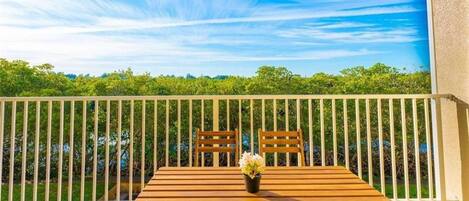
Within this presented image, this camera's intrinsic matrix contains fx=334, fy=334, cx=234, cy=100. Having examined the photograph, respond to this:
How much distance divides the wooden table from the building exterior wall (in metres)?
1.88

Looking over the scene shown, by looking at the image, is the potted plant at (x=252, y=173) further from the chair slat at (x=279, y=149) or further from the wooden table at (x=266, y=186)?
the chair slat at (x=279, y=149)

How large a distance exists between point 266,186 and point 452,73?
8.87 ft

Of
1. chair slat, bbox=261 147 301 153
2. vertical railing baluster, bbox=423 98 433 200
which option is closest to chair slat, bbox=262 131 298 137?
chair slat, bbox=261 147 301 153

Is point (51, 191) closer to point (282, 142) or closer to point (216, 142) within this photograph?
point (216, 142)

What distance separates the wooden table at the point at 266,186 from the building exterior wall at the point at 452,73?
1.88 metres

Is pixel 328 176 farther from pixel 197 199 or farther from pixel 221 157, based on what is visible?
pixel 221 157

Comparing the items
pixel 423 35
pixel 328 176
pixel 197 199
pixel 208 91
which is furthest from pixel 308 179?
pixel 423 35

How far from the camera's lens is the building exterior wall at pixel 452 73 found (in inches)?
126

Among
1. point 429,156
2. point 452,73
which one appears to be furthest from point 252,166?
point 452,73

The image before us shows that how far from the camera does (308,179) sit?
77.4 inches

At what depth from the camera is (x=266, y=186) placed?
5.94 feet

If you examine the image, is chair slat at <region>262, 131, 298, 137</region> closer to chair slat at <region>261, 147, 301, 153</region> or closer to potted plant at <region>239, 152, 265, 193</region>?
chair slat at <region>261, 147, 301, 153</region>

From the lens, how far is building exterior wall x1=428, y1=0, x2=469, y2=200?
3197 millimetres

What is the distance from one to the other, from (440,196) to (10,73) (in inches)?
234
